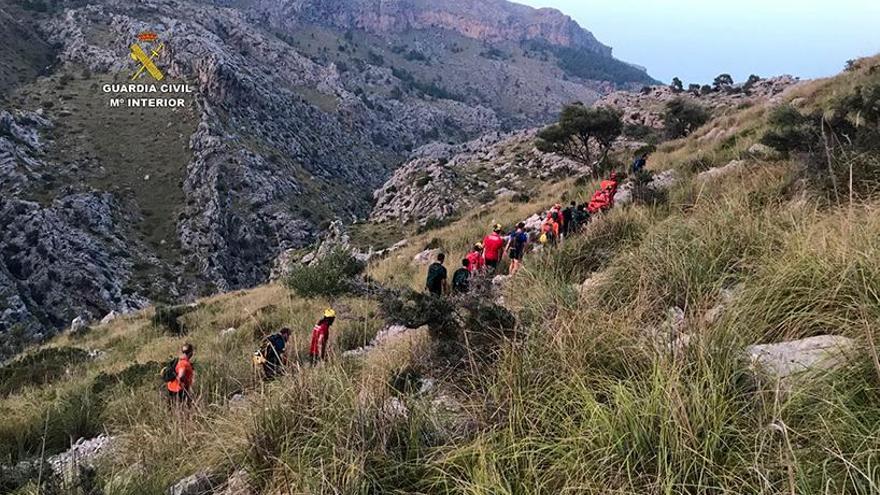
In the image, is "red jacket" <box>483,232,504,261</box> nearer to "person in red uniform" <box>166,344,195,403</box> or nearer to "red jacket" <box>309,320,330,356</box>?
"red jacket" <box>309,320,330,356</box>

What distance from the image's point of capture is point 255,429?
301cm

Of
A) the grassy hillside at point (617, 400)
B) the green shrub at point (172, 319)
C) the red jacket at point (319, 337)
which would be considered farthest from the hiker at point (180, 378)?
the green shrub at point (172, 319)

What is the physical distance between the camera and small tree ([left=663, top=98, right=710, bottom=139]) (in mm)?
38469

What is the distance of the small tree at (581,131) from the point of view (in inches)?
1266

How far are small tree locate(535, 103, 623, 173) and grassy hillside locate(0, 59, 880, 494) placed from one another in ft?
92.4

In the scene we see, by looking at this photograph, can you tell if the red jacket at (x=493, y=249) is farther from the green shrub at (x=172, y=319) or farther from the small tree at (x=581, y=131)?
the small tree at (x=581, y=131)

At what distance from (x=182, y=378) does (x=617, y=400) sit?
5.80 metres

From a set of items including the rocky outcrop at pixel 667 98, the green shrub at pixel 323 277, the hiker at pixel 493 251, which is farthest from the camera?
the rocky outcrop at pixel 667 98

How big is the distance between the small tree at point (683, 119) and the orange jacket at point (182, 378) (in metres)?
37.7

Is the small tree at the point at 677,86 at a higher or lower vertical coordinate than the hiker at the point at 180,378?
higher

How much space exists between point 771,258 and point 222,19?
11454 centimetres

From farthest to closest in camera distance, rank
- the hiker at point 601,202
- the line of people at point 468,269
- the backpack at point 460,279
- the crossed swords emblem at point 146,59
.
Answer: the crossed swords emblem at point 146,59 < the hiker at point 601,202 < the backpack at point 460,279 < the line of people at point 468,269

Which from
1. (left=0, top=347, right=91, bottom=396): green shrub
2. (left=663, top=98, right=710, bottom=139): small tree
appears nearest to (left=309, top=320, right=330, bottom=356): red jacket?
(left=0, top=347, right=91, bottom=396): green shrub

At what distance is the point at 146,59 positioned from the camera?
72.4 metres
